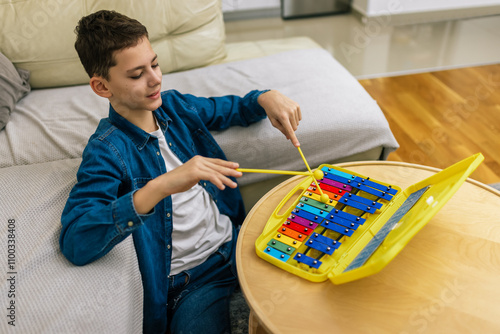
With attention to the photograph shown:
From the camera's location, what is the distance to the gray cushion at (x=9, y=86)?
143cm

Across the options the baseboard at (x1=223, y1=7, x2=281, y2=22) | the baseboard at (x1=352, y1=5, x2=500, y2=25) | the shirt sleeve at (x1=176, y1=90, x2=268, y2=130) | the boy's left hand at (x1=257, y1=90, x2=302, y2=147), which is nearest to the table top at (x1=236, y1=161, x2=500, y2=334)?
the boy's left hand at (x1=257, y1=90, x2=302, y2=147)

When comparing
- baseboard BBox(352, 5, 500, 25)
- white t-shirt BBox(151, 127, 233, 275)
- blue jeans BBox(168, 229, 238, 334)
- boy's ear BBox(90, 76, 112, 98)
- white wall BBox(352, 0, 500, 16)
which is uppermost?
boy's ear BBox(90, 76, 112, 98)

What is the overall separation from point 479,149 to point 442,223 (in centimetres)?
112

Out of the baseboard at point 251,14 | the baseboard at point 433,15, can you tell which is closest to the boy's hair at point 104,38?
the baseboard at point 251,14

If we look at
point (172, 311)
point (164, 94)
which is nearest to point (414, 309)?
point (172, 311)

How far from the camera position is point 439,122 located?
2139 millimetres

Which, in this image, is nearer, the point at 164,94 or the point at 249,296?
the point at 249,296

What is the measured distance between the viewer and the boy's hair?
0.98 metres

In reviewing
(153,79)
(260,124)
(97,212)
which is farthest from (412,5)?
(97,212)

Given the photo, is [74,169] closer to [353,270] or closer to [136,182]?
[136,182]

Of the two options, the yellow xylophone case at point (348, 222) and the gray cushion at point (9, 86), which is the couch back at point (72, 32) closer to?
the gray cushion at point (9, 86)

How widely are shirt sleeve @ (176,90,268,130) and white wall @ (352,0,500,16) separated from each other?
2413 millimetres

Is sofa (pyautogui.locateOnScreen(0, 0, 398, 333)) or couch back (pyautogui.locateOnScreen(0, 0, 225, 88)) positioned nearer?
sofa (pyautogui.locateOnScreen(0, 0, 398, 333))

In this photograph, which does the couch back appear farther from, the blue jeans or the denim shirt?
the blue jeans
